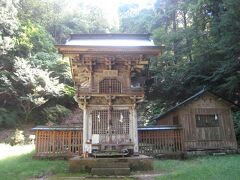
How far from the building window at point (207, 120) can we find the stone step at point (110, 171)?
8.87 m

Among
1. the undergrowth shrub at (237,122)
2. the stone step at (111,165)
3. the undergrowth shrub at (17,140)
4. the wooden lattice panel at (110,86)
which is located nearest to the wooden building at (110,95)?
the wooden lattice panel at (110,86)

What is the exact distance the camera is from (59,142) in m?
16.0

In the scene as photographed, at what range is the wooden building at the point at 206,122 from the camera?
1725cm

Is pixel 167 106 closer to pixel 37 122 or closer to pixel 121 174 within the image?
pixel 37 122

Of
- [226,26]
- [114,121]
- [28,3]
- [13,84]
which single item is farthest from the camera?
[28,3]

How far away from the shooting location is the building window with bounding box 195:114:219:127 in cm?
1756

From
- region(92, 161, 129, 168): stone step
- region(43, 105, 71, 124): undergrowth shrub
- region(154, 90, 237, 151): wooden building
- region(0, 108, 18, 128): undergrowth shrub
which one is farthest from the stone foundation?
region(0, 108, 18, 128): undergrowth shrub

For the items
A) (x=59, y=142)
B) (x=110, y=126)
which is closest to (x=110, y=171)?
(x=110, y=126)

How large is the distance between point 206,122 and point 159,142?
139 inches

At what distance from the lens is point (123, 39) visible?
1381cm

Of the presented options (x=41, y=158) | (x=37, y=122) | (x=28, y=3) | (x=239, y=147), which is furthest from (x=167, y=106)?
(x=28, y=3)

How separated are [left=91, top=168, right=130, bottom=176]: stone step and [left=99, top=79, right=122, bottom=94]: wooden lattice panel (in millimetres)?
3629

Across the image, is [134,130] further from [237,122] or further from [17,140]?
[17,140]

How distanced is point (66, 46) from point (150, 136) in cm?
857
